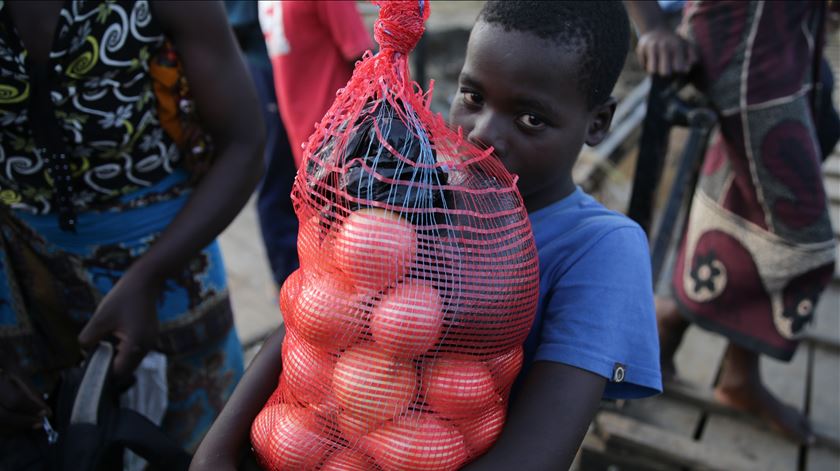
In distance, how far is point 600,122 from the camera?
143 cm

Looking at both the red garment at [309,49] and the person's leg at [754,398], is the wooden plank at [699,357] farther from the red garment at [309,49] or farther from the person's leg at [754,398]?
the red garment at [309,49]

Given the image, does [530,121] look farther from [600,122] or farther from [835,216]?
[835,216]

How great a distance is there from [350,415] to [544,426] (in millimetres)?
324

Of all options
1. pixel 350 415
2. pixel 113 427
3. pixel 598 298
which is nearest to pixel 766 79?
pixel 598 298

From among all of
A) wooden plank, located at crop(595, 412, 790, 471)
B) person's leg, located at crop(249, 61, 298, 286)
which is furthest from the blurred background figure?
wooden plank, located at crop(595, 412, 790, 471)

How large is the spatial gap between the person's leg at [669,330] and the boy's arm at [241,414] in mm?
1993

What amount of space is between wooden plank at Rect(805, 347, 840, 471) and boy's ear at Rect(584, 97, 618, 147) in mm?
1907

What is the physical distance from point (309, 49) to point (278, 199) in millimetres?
→ 937

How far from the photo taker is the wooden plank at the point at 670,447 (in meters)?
2.46

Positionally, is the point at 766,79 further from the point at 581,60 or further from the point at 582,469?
the point at 582,469

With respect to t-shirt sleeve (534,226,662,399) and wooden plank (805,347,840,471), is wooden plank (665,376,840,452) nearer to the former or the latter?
wooden plank (805,347,840,471)

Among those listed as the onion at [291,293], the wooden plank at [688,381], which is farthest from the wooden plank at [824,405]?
the onion at [291,293]

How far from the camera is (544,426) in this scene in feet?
3.64

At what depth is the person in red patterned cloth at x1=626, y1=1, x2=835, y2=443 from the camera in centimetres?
223
